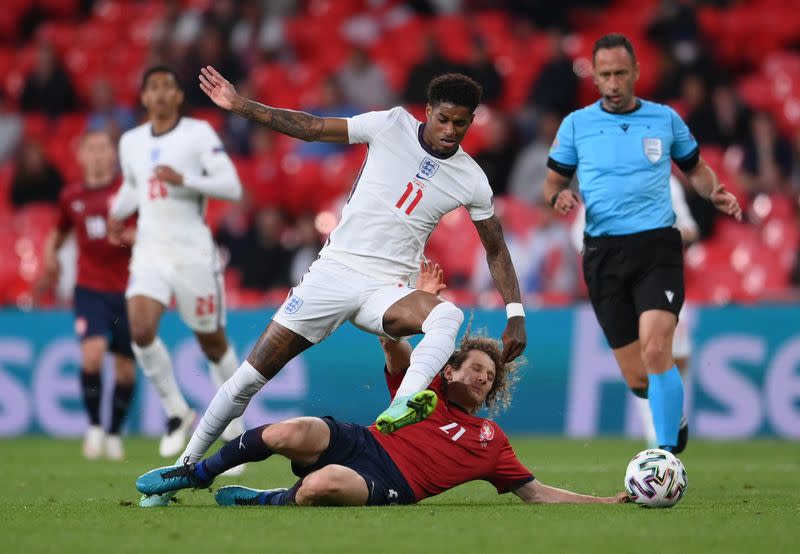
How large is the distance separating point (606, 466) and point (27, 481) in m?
4.09

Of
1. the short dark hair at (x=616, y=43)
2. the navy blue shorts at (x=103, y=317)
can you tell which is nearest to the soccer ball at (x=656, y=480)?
the short dark hair at (x=616, y=43)

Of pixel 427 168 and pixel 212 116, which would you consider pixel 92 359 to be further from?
pixel 212 116

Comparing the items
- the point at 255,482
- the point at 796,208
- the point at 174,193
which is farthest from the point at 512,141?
the point at 255,482

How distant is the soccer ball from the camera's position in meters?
6.87

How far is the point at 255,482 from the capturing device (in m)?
8.81

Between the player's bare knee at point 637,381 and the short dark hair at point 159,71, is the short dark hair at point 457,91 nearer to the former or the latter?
the player's bare knee at point 637,381

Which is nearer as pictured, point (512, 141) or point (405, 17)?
point (512, 141)

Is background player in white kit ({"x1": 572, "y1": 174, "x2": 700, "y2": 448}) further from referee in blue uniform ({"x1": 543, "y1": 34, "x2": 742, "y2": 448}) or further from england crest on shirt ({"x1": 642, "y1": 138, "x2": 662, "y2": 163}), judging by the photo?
england crest on shirt ({"x1": 642, "y1": 138, "x2": 662, "y2": 163})

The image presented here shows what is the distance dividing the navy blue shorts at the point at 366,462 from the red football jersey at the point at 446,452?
0.04 meters

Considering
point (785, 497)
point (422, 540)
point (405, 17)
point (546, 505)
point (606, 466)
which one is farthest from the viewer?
point (405, 17)

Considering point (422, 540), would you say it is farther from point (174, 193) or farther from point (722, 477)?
point (174, 193)

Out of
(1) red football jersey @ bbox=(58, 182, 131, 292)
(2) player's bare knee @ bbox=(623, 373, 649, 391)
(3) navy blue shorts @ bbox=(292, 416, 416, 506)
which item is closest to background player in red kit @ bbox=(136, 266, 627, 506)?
(3) navy blue shorts @ bbox=(292, 416, 416, 506)

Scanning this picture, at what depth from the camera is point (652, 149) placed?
845 cm

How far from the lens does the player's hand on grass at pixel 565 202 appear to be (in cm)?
807
